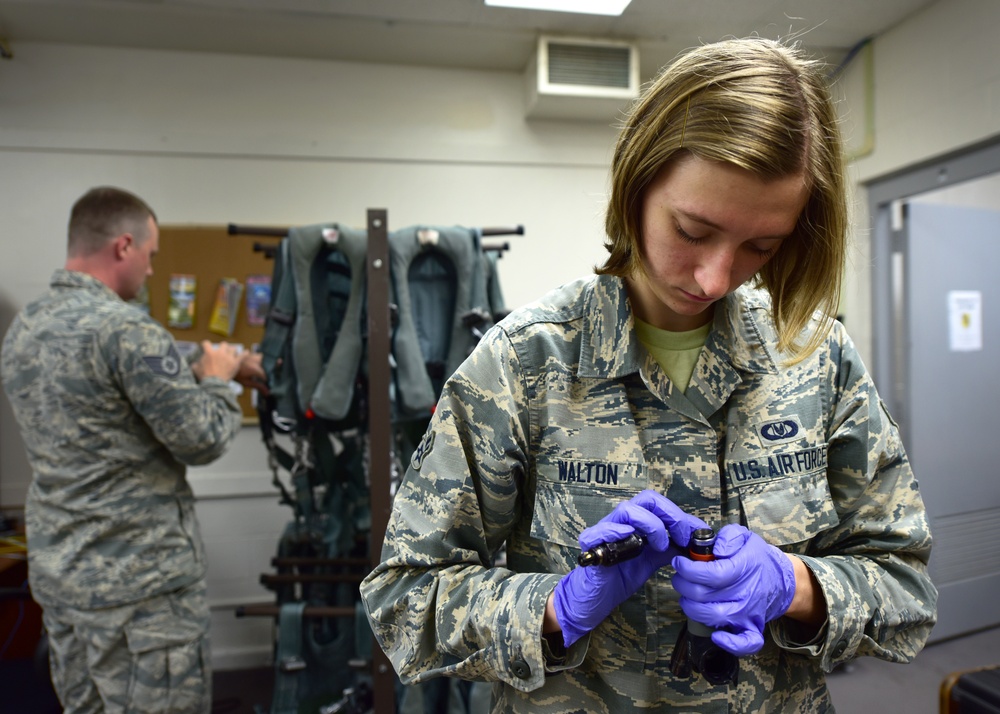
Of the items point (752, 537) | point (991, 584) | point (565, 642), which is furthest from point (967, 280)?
point (565, 642)

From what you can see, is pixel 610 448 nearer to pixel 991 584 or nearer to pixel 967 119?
pixel 967 119

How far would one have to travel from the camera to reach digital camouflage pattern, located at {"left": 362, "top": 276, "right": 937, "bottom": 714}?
0.77 meters

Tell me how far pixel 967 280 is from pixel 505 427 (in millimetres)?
3029

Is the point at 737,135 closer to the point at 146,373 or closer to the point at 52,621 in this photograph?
the point at 146,373

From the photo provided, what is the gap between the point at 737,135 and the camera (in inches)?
26.3

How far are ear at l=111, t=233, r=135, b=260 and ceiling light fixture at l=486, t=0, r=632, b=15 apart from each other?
5.16 feet

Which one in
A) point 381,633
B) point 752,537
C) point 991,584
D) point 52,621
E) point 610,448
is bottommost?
point 991,584

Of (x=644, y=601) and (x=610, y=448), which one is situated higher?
(x=610, y=448)

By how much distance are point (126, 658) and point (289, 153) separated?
2.13 m

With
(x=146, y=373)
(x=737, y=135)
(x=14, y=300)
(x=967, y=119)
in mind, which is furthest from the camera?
(x=14, y=300)

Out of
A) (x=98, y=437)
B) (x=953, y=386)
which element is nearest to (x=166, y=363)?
(x=98, y=437)

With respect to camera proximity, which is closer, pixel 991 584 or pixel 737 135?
pixel 737 135

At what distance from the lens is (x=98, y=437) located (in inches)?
70.6

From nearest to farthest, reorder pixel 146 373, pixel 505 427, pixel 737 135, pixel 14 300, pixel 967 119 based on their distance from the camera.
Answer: pixel 737 135 → pixel 505 427 → pixel 146 373 → pixel 967 119 → pixel 14 300
